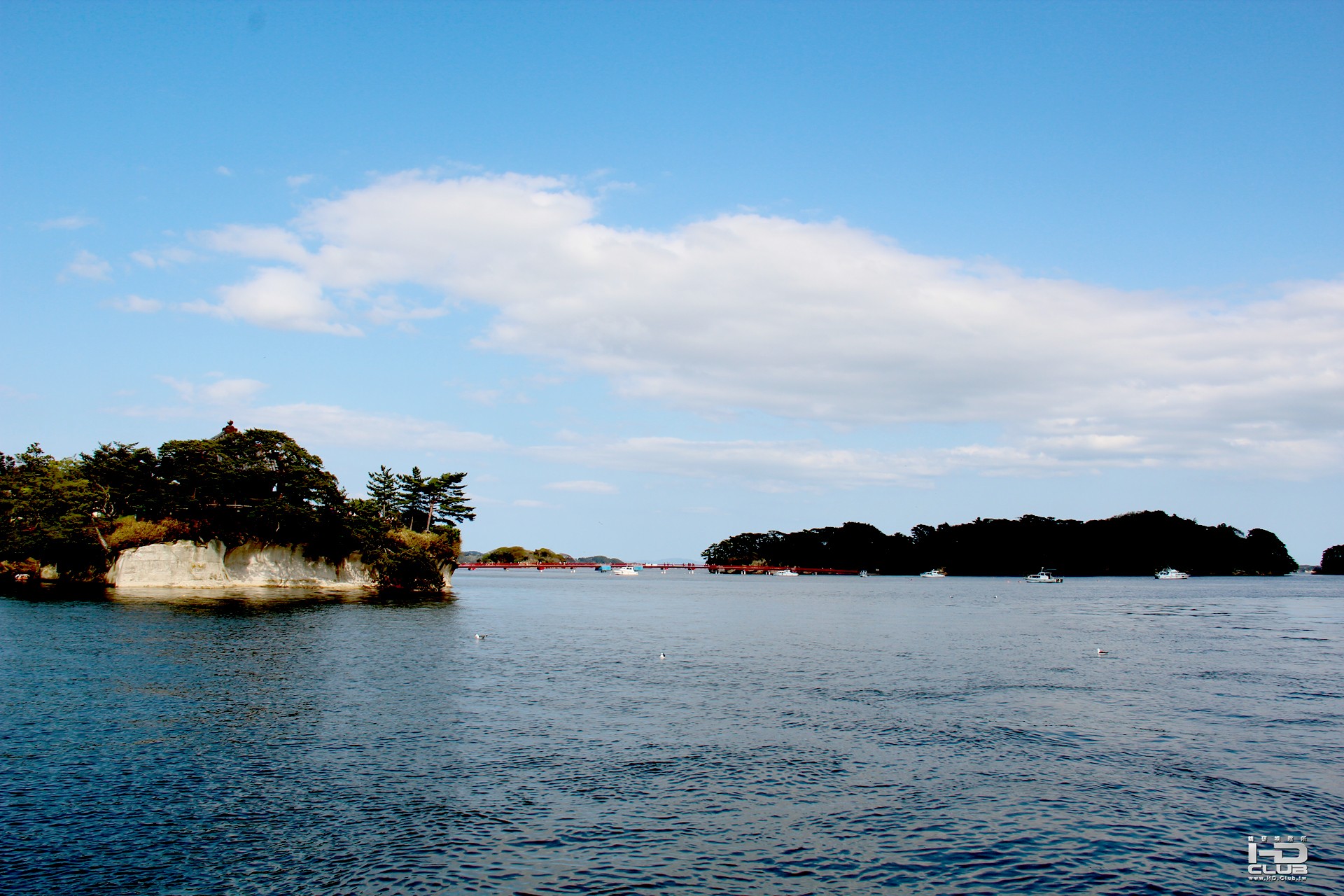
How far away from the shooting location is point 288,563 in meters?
136

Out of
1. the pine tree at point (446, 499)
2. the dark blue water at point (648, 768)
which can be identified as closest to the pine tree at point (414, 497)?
the pine tree at point (446, 499)

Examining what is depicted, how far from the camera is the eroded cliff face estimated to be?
393 feet

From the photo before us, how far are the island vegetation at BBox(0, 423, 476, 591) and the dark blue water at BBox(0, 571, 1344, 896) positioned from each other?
6247cm

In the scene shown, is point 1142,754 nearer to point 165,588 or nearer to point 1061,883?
point 1061,883

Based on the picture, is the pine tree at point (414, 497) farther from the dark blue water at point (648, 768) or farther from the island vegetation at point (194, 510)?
the dark blue water at point (648, 768)

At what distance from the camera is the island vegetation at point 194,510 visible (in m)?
120

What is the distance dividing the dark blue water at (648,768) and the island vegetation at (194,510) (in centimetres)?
6247

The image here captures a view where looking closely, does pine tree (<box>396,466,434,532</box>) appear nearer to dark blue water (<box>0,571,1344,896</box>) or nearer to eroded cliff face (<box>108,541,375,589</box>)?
eroded cliff face (<box>108,541,375,589</box>)

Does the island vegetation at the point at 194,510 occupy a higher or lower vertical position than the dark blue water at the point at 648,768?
higher

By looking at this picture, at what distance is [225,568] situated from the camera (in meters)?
128

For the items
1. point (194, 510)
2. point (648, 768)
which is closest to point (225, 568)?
point (194, 510)

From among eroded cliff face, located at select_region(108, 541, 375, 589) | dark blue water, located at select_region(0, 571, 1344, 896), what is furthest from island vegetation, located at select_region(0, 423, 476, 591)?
dark blue water, located at select_region(0, 571, 1344, 896)

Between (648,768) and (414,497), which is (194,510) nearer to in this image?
(414,497)

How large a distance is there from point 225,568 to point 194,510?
1242 cm
